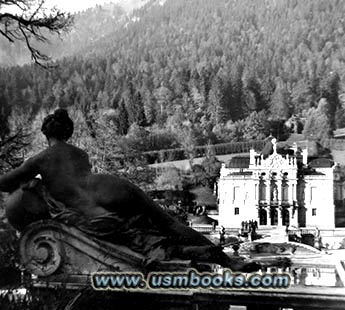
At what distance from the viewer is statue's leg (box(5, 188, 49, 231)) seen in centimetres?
570

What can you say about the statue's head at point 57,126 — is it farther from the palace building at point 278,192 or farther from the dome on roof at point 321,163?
the dome on roof at point 321,163

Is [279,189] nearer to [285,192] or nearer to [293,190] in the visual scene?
[285,192]

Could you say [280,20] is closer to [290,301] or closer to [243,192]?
[243,192]

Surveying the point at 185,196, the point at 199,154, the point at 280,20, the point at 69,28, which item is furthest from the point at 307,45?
the point at 69,28

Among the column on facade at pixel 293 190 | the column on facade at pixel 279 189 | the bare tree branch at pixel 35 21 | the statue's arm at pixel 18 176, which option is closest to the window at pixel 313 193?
the column on facade at pixel 293 190

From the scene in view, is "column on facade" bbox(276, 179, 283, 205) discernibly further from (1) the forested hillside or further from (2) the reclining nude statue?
(2) the reclining nude statue

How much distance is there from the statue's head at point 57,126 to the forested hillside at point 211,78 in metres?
76.5

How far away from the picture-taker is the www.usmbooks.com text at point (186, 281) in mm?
5273

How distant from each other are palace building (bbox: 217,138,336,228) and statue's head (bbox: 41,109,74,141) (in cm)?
6777

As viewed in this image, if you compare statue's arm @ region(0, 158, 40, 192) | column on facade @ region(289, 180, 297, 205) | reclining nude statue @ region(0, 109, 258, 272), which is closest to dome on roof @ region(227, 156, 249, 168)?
column on facade @ region(289, 180, 297, 205)

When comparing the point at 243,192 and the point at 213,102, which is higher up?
the point at 213,102

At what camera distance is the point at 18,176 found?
5.87 m

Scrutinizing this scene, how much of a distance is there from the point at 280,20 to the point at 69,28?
187 metres

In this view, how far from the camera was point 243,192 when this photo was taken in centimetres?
7462
